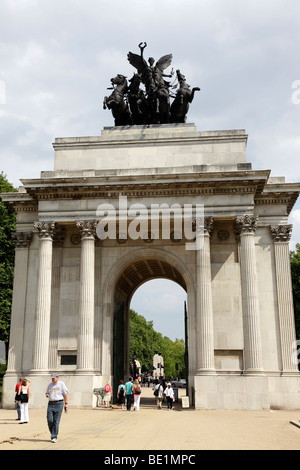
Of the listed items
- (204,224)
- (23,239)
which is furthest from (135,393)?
(23,239)

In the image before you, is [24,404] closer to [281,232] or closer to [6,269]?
[281,232]

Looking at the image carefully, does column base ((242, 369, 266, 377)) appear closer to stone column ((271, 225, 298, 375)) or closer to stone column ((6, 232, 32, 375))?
stone column ((271, 225, 298, 375))

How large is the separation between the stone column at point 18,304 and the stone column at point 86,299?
4.66 m

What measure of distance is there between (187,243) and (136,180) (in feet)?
17.5

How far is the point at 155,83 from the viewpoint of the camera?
1432 inches

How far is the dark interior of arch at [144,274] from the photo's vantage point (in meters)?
35.4

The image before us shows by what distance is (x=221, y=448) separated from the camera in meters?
12.7

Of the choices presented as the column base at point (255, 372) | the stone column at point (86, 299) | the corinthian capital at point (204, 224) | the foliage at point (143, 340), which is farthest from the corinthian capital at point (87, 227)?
the foliage at point (143, 340)

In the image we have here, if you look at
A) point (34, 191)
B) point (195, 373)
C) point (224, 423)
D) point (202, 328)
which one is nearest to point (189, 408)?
point (195, 373)

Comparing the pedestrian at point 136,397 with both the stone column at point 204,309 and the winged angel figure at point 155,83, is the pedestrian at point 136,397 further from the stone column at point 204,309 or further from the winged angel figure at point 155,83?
the winged angel figure at point 155,83

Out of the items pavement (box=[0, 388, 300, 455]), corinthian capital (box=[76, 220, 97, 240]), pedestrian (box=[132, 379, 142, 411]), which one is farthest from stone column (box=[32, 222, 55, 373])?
pavement (box=[0, 388, 300, 455])

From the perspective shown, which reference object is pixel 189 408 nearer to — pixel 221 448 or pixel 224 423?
pixel 224 423

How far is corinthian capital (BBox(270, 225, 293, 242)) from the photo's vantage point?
32.3 m

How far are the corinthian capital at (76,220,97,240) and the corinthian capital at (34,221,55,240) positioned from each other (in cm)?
164
